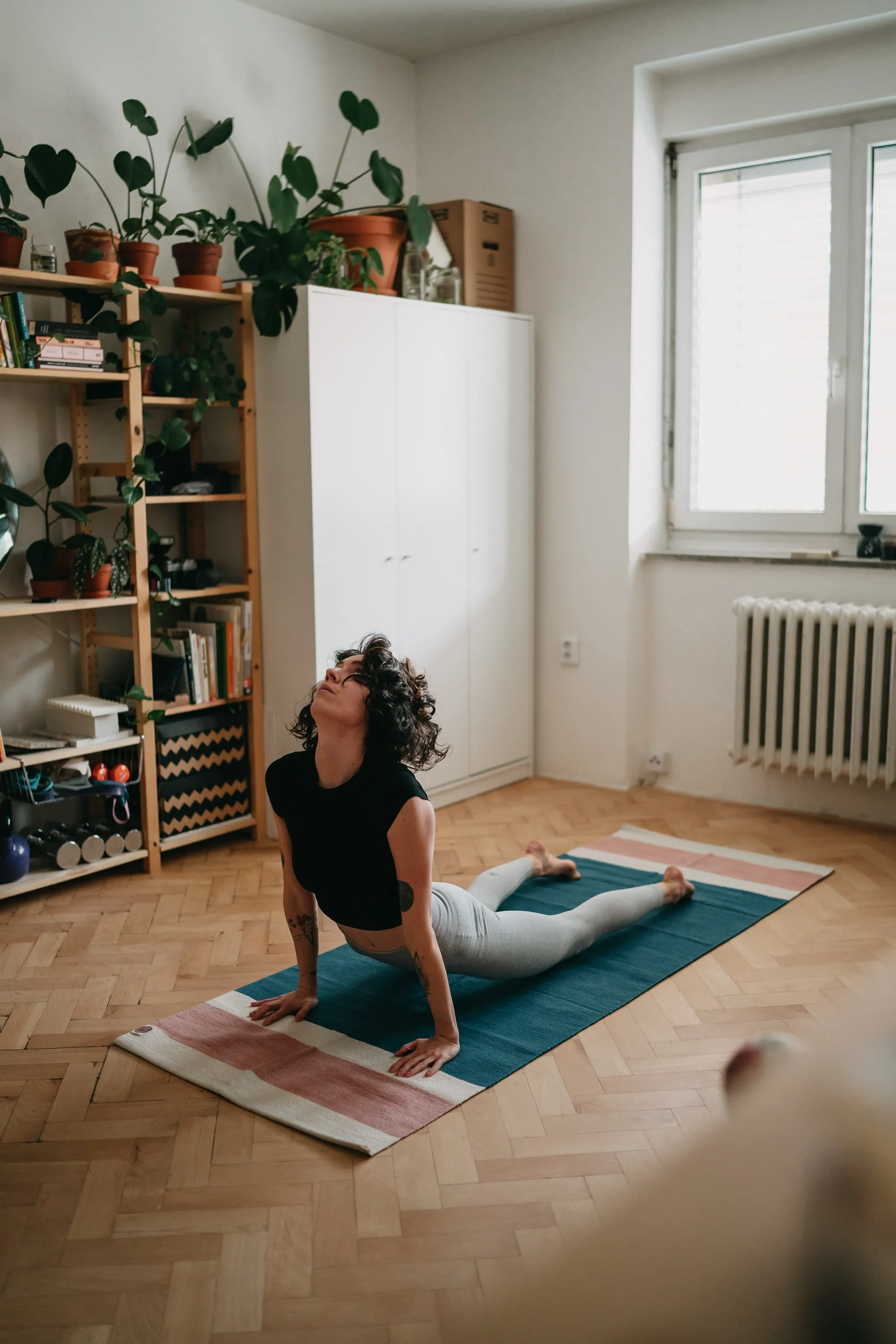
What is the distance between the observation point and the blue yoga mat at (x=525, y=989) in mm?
2537

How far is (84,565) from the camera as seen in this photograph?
11.4 ft

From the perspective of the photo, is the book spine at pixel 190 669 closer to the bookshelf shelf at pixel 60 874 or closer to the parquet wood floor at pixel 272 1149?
the bookshelf shelf at pixel 60 874

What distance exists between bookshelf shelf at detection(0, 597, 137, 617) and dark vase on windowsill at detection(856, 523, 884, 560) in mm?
2454

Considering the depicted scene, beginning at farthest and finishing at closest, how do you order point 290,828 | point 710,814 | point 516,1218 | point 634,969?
1. point 710,814
2. point 634,969
3. point 290,828
4. point 516,1218

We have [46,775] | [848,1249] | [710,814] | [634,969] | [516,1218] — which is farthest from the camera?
[710,814]

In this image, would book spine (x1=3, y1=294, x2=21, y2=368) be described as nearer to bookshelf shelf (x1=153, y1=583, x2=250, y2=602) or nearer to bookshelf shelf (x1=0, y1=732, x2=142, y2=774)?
bookshelf shelf (x1=153, y1=583, x2=250, y2=602)

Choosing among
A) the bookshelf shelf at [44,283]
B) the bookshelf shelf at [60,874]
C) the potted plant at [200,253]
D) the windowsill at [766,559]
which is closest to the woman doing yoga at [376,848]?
the bookshelf shelf at [60,874]

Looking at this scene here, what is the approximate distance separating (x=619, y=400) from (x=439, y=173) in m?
1.30

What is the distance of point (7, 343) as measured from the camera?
3211 mm

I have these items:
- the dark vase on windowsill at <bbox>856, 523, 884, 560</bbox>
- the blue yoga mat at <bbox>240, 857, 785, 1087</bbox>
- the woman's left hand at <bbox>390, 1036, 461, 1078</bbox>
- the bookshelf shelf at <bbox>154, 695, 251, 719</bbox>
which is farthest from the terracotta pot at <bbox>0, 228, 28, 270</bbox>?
the dark vase on windowsill at <bbox>856, 523, 884, 560</bbox>

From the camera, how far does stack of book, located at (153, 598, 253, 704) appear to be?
149 inches

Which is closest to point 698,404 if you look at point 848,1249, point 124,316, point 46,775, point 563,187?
point 563,187

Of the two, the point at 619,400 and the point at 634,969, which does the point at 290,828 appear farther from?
the point at 619,400

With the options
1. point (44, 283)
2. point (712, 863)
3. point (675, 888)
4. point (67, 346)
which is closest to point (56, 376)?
point (67, 346)
